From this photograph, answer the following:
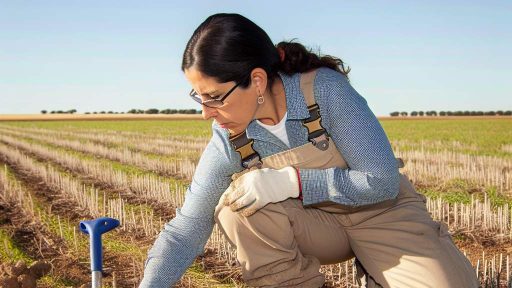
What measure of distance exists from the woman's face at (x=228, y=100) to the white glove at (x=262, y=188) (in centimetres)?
26

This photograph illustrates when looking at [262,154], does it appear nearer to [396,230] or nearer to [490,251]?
[396,230]

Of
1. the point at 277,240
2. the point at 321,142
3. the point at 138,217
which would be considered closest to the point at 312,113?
the point at 321,142

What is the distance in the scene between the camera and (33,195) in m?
9.15

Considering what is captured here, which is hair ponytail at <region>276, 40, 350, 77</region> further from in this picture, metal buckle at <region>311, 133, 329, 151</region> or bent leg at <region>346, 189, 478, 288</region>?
bent leg at <region>346, 189, 478, 288</region>

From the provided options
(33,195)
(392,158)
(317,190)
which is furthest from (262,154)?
(33,195)

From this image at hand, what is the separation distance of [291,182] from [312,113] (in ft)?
A: 1.15

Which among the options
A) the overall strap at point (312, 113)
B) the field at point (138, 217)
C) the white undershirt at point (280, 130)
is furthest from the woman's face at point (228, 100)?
the field at point (138, 217)

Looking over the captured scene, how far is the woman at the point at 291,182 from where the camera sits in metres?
2.79

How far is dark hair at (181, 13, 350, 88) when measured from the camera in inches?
105

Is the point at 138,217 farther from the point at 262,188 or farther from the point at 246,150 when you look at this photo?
the point at 262,188

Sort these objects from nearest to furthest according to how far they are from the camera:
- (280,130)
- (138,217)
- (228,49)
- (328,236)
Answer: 1. (228,49)
2. (280,130)
3. (328,236)
4. (138,217)

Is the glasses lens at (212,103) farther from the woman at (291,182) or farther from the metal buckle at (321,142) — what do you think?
the metal buckle at (321,142)

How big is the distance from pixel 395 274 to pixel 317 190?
2.14 ft

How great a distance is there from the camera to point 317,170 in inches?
114
